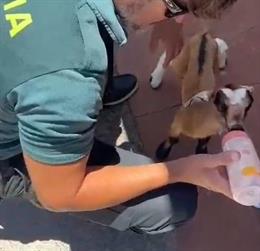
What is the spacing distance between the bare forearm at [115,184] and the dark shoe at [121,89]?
1.55 ft

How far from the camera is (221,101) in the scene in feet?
4.44

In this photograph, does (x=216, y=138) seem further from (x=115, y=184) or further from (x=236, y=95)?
(x=115, y=184)

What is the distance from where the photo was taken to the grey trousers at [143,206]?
128cm

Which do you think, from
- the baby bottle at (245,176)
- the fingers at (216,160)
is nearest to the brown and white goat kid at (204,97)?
the baby bottle at (245,176)

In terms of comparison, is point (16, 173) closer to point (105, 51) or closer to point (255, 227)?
point (105, 51)

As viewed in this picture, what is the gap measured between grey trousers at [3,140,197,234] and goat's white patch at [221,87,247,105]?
0.62 feet

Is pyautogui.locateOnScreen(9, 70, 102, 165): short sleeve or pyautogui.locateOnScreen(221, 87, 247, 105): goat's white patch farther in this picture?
pyautogui.locateOnScreen(221, 87, 247, 105): goat's white patch

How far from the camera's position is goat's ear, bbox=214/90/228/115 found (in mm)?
1352

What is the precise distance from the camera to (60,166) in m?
0.98

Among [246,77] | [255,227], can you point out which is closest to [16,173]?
[255,227]

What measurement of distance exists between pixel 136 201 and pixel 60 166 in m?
0.32

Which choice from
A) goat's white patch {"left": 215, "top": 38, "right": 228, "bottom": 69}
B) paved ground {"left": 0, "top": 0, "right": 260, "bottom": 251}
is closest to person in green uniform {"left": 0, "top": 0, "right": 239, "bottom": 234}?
paved ground {"left": 0, "top": 0, "right": 260, "bottom": 251}

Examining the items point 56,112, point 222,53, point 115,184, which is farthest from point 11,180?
point 222,53

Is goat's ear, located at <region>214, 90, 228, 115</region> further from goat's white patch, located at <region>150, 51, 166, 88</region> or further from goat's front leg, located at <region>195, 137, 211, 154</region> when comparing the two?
goat's white patch, located at <region>150, 51, 166, 88</region>
